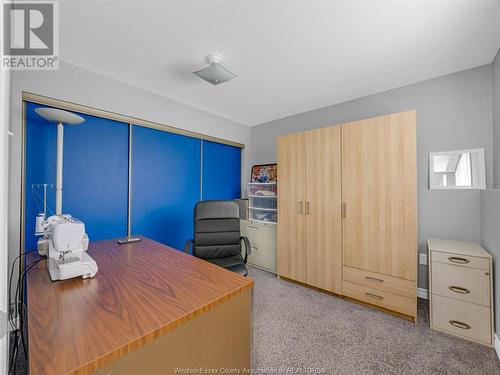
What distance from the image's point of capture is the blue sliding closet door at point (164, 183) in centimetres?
272

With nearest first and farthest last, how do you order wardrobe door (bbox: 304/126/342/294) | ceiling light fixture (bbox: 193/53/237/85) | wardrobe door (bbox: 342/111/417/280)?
ceiling light fixture (bbox: 193/53/237/85) < wardrobe door (bbox: 342/111/417/280) < wardrobe door (bbox: 304/126/342/294)

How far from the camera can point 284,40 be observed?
1.82 metres

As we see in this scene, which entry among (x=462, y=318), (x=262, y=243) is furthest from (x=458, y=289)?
(x=262, y=243)

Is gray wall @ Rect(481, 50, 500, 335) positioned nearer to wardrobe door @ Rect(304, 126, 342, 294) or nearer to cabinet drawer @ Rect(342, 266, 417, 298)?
cabinet drawer @ Rect(342, 266, 417, 298)

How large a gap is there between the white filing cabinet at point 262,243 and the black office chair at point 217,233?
2.91ft

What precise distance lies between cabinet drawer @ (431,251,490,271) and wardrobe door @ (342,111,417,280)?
18 cm

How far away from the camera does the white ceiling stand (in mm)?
1511

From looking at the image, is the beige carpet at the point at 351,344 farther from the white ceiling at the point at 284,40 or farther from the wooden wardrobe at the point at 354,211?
the white ceiling at the point at 284,40

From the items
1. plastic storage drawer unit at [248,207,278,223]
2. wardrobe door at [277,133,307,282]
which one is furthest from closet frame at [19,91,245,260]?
plastic storage drawer unit at [248,207,278,223]

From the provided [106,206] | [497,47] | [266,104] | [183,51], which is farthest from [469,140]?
[106,206]

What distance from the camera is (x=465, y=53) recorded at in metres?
1.98

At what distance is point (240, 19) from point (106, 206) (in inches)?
91.9

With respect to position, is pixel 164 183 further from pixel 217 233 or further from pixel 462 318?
pixel 462 318

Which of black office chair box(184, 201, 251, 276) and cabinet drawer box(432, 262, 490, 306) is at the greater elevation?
black office chair box(184, 201, 251, 276)
